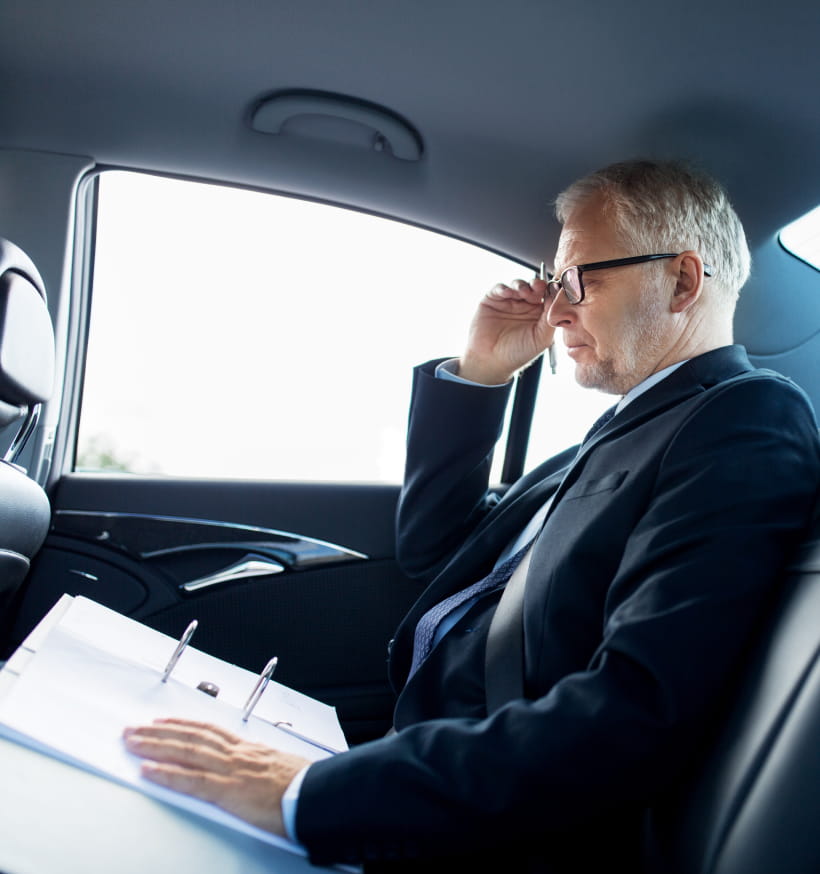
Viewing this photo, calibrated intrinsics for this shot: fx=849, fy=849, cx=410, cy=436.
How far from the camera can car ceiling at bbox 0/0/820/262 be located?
4.61 feet

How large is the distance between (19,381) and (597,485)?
1006mm

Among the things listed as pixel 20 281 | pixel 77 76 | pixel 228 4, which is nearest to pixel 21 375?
pixel 20 281

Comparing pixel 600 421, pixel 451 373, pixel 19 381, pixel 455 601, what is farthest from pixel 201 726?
pixel 451 373

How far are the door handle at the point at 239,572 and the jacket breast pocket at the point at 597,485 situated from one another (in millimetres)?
967

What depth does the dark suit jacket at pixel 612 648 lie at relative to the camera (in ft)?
3.03

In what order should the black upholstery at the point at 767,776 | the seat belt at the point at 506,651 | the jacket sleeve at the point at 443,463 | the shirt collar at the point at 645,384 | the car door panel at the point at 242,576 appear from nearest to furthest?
the black upholstery at the point at 767,776 < the seat belt at the point at 506,651 < the shirt collar at the point at 645,384 < the jacket sleeve at the point at 443,463 < the car door panel at the point at 242,576

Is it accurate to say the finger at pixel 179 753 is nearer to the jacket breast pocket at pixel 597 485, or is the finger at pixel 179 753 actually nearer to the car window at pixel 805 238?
the jacket breast pocket at pixel 597 485

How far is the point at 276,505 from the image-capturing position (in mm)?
2131

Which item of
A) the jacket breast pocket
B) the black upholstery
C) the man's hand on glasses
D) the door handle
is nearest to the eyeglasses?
the man's hand on glasses

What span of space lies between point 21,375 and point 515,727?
1062mm

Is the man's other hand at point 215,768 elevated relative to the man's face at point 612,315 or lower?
lower

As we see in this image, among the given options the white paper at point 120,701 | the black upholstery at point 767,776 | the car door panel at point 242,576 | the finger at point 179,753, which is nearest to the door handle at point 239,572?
the car door panel at point 242,576

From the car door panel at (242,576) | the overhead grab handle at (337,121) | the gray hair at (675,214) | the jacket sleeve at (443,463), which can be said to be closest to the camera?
the gray hair at (675,214)

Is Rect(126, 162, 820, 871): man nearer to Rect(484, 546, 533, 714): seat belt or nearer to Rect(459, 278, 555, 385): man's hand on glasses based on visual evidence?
Rect(484, 546, 533, 714): seat belt
